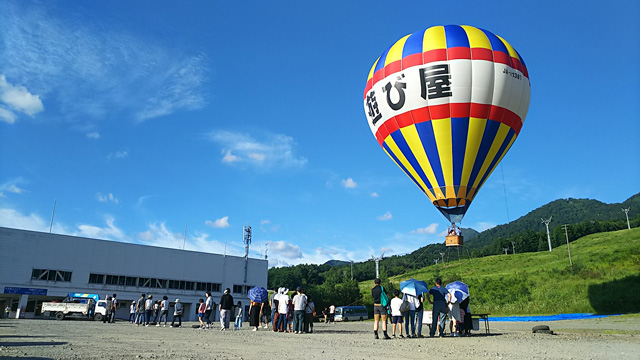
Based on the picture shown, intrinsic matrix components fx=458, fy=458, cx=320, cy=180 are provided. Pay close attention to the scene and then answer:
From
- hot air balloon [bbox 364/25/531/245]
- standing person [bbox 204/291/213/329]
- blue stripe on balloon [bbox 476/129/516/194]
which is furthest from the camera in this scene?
blue stripe on balloon [bbox 476/129/516/194]

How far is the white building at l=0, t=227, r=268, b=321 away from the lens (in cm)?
4909

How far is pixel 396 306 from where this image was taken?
15.1 meters

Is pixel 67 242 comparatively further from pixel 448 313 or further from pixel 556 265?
pixel 556 265

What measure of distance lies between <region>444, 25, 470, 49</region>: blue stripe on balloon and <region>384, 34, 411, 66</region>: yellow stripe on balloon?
2.27 m

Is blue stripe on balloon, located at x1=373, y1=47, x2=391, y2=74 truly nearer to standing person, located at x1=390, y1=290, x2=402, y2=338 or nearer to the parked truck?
standing person, located at x1=390, y1=290, x2=402, y2=338

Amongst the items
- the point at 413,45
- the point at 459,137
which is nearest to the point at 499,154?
the point at 459,137

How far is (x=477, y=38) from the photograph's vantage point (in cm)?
2298

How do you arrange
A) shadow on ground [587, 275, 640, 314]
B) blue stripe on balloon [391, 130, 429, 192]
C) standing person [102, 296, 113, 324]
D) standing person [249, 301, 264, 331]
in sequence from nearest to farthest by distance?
standing person [249, 301, 264, 331]
blue stripe on balloon [391, 130, 429, 192]
standing person [102, 296, 113, 324]
shadow on ground [587, 275, 640, 314]

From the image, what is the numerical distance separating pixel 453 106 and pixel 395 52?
14.7ft

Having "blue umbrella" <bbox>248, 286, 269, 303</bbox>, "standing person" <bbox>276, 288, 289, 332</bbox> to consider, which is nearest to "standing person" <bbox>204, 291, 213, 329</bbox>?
"blue umbrella" <bbox>248, 286, 269, 303</bbox>

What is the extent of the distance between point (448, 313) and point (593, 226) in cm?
14056

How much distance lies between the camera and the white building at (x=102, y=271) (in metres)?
49.1

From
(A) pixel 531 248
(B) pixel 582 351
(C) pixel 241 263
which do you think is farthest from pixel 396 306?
(A) pixel 531 248

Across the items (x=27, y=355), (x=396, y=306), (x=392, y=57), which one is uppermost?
(x=392, y=57)
